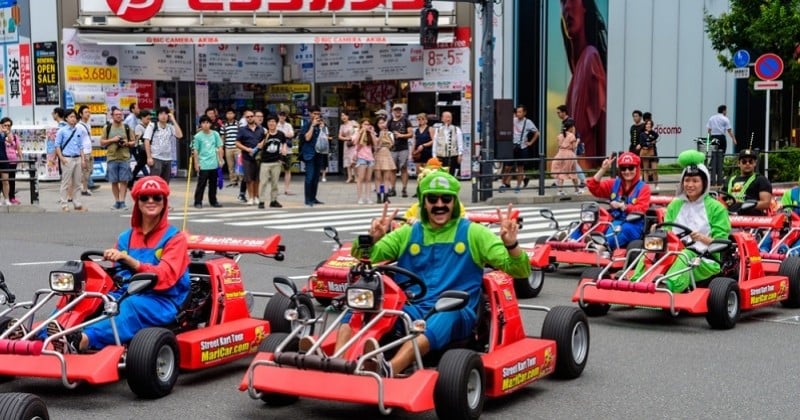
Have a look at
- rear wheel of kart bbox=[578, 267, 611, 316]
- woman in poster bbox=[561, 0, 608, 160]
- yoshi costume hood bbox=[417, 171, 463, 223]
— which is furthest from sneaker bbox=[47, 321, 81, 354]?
woman in poster bbox=[561, 0, 608, 160]

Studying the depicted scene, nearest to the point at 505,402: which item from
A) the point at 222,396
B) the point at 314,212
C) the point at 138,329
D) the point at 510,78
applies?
the point at 222,396

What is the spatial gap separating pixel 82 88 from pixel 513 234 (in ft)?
69.6

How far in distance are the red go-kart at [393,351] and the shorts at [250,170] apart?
1448 centimetres

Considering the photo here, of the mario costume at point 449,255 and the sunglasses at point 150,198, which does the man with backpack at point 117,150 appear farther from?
the mario costume at point 449,255

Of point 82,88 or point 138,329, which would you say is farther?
point 82,88

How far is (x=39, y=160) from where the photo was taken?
1024 inches

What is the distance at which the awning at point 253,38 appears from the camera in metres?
26.2

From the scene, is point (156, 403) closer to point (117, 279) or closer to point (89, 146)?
point (117, 279)

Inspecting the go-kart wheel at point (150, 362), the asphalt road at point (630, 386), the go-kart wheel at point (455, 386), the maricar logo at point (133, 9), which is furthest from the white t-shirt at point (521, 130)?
the go-kart wheel at point (455, 386)

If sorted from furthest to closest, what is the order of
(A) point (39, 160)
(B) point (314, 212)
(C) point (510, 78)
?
(C) point (510, 78)
(A) point (39, 160)
(B) point (314, 212)

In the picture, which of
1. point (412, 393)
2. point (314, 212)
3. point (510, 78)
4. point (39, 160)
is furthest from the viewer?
point (510, 78)

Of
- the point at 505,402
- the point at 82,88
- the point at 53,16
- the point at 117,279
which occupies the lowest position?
the point at 505,402

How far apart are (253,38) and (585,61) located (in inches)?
352

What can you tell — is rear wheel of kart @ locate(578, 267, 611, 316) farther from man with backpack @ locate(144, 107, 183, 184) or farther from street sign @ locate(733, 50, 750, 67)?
street sign @ locate(733, 50, 750, 67)
